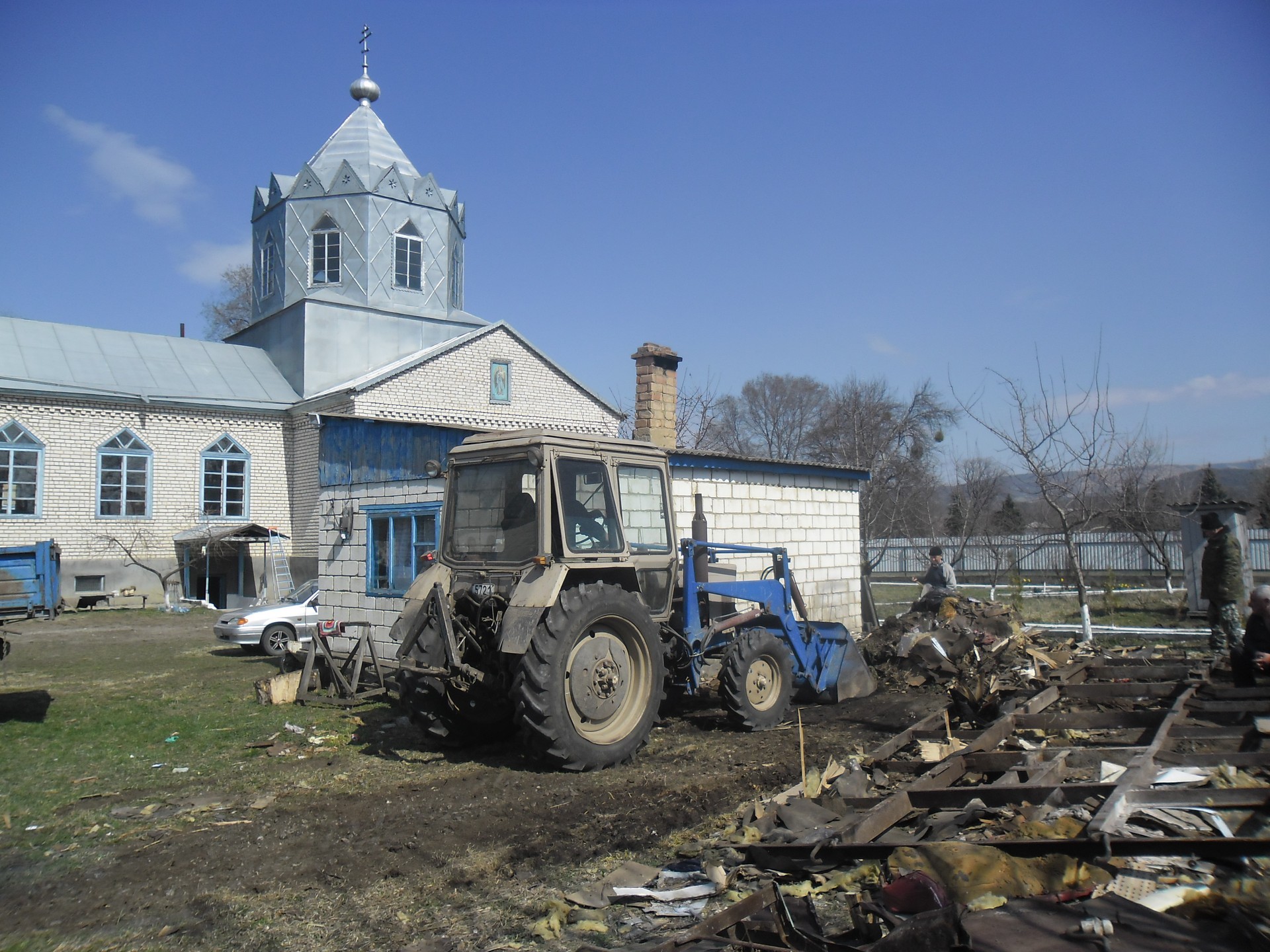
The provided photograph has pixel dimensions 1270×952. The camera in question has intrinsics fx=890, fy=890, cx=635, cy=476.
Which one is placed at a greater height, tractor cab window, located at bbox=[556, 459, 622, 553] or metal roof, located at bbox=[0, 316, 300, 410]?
metal roof, located at bbox=[0, 316, 300, 410]

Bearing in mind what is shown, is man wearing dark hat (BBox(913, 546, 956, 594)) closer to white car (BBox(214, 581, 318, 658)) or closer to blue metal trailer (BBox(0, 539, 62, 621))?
white car (BBox(214, 581, 318, 658))

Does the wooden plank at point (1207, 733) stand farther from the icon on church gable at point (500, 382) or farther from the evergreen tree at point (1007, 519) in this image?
the evergreen tree at point (1007, 519)

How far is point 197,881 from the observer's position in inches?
173

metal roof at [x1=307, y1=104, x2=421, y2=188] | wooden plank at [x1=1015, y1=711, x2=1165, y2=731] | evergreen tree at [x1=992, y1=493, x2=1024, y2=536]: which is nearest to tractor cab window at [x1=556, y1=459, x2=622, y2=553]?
wooden plank at [x1=1015, y1=711, x2=1165, y2=731]

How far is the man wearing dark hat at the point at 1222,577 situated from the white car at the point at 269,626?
40.6 feet

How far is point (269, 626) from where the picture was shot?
14.6 metres

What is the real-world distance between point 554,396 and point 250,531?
8820mm

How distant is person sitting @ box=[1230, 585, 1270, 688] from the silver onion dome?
30856mm

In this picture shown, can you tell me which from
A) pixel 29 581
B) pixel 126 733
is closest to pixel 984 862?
pixel 126 733

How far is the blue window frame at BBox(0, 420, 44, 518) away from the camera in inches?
806

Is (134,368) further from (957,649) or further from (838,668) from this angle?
(957,649)

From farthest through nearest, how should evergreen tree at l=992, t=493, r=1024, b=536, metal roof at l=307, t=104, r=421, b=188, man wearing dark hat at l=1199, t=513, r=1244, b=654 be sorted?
evergreen tree at l=992, t=493, r=1024, b=536
metal roof at l=307, t=104, r=421, b=188
man wearing dark hat at l=1199, t=513, r=1244, b=654

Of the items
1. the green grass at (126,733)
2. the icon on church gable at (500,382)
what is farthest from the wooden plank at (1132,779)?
the icon on church gable at (500,382)

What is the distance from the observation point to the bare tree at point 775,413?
137 feet
